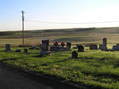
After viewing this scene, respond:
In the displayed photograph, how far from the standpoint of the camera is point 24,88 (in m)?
11.6

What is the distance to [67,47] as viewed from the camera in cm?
3856

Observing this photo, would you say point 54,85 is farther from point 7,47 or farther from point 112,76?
point 7,47

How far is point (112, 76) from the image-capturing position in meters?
14.4

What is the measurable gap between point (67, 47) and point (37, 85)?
2626 cm

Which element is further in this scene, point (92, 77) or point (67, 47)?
point (67, 47)

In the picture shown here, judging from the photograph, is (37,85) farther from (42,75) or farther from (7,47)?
(7,47)

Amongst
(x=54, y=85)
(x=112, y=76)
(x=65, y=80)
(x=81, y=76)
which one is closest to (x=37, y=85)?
(x=54, y=85)

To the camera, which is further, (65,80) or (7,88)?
(65,80)

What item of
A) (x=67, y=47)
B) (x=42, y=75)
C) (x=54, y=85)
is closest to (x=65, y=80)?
(x=54, y=85)

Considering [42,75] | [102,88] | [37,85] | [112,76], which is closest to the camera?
[102,88]

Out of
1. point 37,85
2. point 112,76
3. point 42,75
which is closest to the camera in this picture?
point 37,85

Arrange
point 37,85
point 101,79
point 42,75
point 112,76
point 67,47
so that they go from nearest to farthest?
point 37,85, point 101,79, point 112,76, point 42,75, point 67,47

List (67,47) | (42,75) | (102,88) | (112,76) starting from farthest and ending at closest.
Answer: (67,47) < (42,75) < (112,76) < (102,88)

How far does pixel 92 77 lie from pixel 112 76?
1116 mm
